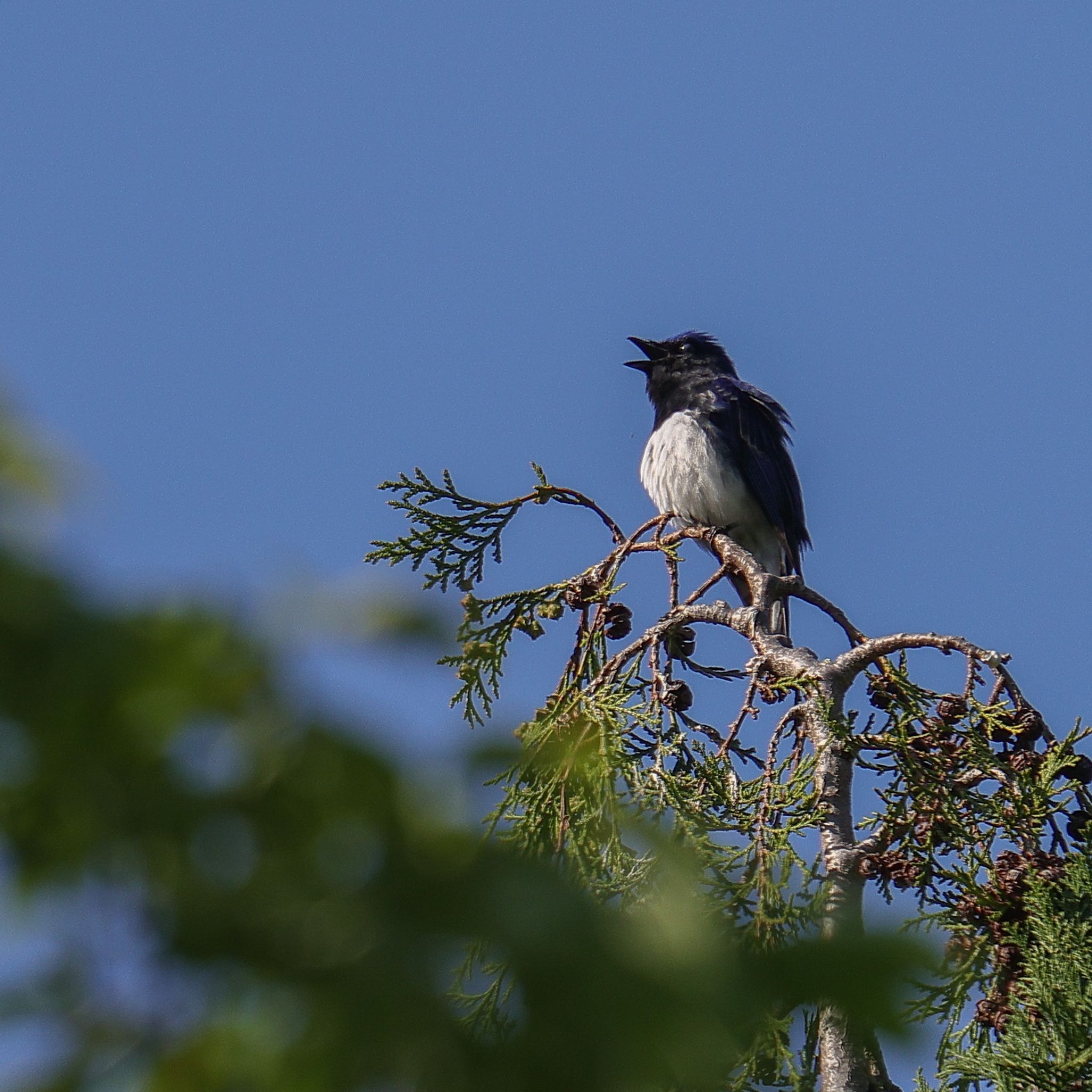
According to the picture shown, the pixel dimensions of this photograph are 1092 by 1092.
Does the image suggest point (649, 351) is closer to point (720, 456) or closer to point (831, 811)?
point (720, 456)

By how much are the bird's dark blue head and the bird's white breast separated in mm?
259

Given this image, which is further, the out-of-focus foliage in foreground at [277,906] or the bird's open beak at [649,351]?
the bird's open beak at [649,351]

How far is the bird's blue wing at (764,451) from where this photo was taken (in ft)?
26.9

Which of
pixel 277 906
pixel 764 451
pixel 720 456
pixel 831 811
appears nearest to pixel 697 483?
pixel 720 456

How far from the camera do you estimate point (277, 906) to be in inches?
41.6

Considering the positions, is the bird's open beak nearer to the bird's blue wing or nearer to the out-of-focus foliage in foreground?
the bird's blue wing

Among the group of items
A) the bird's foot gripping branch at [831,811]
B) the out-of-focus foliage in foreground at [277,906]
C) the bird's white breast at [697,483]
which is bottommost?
the out-of-focus foliage in foreground at [277,906]

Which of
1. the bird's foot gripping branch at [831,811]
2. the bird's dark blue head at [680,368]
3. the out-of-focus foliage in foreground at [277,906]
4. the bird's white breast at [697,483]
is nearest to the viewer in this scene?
the out-of-focus foliage in foreground at [277,906]

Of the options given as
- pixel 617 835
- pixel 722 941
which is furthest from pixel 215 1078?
pixel 617 835

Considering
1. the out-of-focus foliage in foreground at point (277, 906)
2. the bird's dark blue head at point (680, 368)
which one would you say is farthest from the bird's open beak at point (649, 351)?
the out-of-focus foliage in foreground at point (277, 906)

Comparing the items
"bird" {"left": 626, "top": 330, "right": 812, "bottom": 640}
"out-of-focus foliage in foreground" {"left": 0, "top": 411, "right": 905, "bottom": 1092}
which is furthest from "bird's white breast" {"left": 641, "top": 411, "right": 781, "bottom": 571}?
"out-of-focus foliage in foreground" {"left": 0, "top": 411, "right": 905, "bottom": 1092}

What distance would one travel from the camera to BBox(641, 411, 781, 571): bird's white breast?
796 cm

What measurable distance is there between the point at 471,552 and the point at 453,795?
354 cm

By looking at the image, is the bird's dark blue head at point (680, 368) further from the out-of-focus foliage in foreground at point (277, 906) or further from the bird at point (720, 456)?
the out-of-focus foliage in foreground at point (277, 906)
